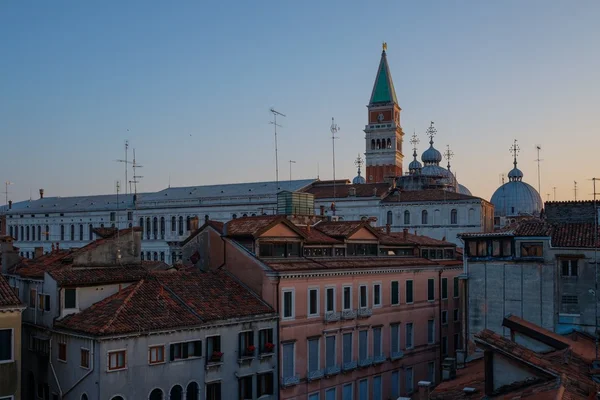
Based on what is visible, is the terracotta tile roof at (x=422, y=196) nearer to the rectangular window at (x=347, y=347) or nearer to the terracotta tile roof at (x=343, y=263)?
the terracotta tile roof at (x=343, y=263)

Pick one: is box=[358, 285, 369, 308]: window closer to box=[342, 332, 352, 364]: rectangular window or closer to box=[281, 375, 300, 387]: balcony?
box=[342, 332, 352, 364]: rectangular window

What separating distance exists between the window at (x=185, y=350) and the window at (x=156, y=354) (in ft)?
1.17

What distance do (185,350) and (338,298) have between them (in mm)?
9110

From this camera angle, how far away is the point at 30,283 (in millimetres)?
27938

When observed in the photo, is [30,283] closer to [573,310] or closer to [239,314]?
[239,314]

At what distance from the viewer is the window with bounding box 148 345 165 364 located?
24.6m

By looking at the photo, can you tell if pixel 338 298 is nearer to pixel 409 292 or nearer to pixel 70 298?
pixel 409 292

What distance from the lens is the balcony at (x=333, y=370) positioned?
103 ft

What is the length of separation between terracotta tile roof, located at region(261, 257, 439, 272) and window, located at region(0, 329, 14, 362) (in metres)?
10.8

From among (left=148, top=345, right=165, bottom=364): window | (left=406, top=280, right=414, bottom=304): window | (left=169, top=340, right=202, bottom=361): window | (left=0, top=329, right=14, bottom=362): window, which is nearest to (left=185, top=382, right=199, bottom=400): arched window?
(left=169, top=340, right=202, bottom=361): window

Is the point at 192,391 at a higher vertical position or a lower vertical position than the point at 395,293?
lower

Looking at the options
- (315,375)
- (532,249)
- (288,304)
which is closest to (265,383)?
(315,375)

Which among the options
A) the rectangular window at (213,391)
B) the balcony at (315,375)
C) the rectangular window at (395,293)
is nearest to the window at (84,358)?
the rectangular window at (213,391)

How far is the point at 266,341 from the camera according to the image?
29.1 metres
